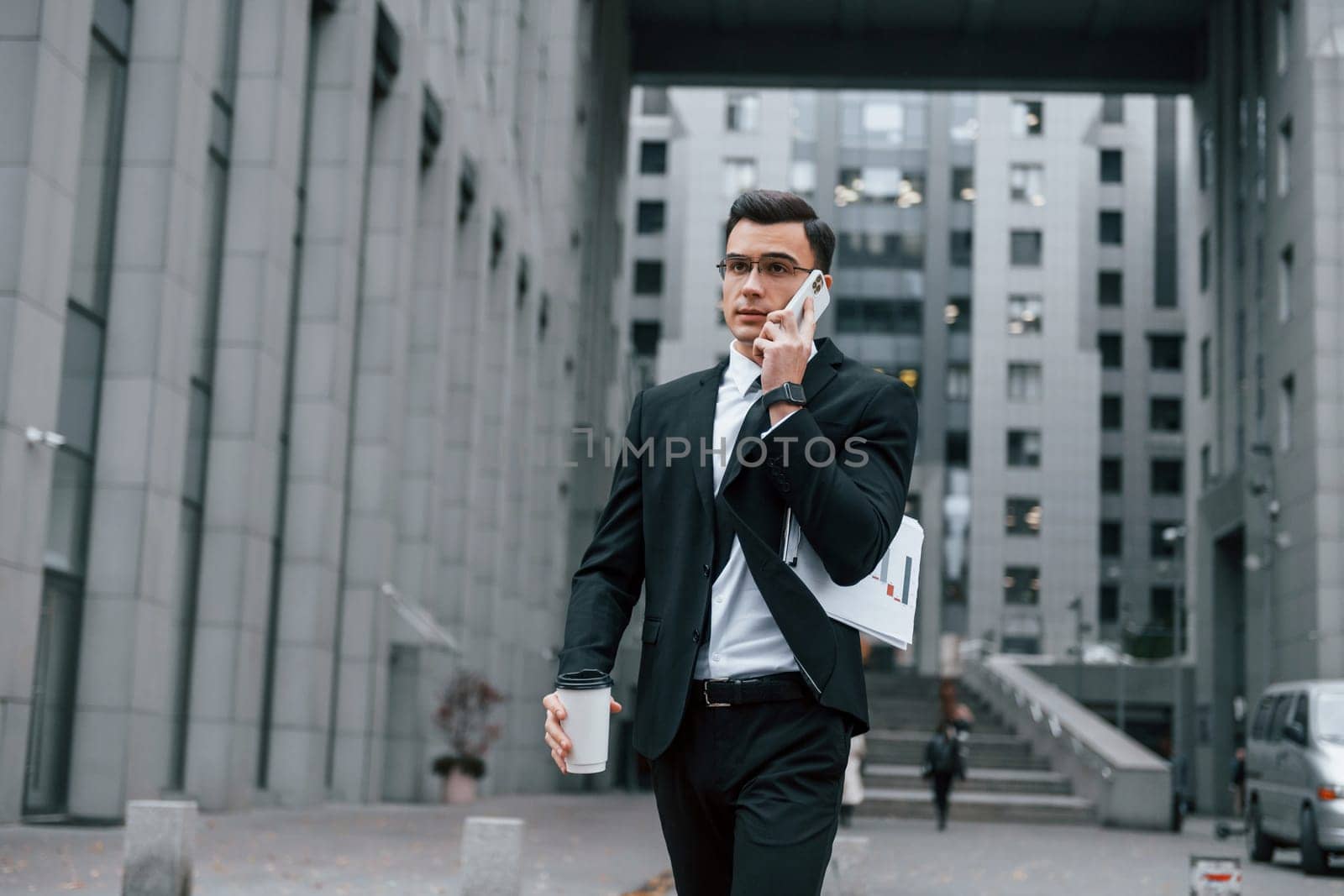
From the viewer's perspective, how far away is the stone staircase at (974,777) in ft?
89.7

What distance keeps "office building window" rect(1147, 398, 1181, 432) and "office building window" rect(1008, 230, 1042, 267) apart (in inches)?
395

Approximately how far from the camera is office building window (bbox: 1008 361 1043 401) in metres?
87.0

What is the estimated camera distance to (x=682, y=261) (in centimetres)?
8706

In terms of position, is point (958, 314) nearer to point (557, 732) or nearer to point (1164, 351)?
point (1164, 351)

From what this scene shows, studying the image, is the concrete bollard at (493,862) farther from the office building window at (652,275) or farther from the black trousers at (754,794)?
the office building window at (652,275)

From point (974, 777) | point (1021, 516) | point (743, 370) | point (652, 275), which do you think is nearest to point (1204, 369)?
point (974, 777)

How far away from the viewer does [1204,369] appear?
167 feet

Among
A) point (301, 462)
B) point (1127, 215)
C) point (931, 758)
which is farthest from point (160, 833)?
point (1127, 215)

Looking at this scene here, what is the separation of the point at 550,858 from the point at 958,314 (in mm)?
74670

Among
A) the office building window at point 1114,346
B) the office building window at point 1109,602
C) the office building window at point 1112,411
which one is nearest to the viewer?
the office building window at point 1109,602

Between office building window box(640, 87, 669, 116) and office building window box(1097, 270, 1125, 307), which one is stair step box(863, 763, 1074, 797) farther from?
office building window box(1097, 270, 1125, 307)

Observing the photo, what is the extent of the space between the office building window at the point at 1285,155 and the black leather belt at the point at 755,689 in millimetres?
39327

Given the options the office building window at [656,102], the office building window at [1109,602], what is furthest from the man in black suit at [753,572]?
the office building window at [1109,602]

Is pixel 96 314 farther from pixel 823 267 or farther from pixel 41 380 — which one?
pixel 823 267
